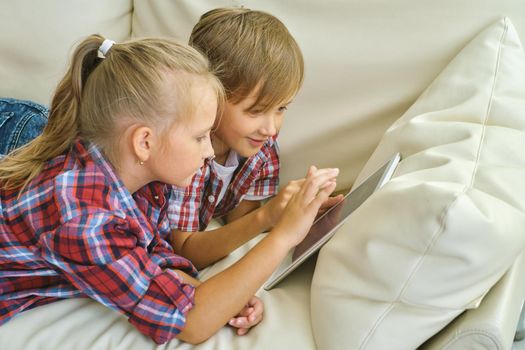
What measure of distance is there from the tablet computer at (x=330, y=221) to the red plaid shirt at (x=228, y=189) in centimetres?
25

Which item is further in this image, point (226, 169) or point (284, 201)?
point (226, 169)

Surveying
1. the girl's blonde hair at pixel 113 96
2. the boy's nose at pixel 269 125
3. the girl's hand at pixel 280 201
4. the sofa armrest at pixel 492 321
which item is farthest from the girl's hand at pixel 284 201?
the sofa armrest at pixel 492 321

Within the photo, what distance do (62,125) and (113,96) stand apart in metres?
0.13

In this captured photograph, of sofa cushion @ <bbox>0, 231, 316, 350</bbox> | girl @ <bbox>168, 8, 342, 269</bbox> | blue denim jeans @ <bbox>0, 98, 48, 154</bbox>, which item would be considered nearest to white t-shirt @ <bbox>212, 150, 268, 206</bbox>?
girl @ <bbox>168, 8, 342, 269</bbox>

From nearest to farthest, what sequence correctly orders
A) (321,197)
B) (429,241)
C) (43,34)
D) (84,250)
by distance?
(429,241) < (84,250) < (321,197) < (43,34)

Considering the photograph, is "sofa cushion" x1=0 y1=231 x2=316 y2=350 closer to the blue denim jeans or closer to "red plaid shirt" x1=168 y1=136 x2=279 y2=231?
"red plaid shirt" x1=168 y1=136 x2=279 y2=231

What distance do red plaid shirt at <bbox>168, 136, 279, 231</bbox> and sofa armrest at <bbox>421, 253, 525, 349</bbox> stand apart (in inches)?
23.2

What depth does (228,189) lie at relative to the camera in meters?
1.39

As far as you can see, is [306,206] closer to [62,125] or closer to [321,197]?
[321,197]

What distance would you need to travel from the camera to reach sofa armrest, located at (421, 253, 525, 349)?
0.75m

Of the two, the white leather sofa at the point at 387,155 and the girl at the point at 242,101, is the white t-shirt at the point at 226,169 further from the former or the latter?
the white leather sofa at the point at 387,155

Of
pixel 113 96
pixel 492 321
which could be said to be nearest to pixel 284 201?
pixel 113 96

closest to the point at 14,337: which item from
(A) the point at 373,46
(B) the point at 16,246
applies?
(B) the point at 16,246

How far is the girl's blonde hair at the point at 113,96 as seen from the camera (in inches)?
38.7
